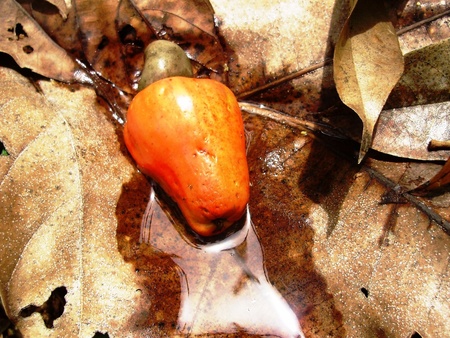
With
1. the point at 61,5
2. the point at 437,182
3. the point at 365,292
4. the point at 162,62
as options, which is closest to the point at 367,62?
the point at 437,182

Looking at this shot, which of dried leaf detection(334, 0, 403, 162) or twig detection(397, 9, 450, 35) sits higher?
dried leaf detection(334, 0, 403, 162)

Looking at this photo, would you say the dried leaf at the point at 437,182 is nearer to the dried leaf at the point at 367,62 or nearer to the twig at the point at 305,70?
the dried leaf at the point at 367,62

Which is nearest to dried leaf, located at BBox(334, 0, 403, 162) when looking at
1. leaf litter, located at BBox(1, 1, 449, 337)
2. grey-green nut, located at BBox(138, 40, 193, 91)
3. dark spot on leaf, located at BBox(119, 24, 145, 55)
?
leaf litter, located at BBox(1, 1, 449, 337)

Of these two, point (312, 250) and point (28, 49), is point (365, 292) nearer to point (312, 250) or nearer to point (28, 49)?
point (312, 250)

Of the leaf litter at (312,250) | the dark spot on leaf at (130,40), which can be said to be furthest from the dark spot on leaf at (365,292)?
the dark spot on leaf at (130,40)

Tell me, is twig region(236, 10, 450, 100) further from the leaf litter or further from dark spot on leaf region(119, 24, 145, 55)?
dark spot on leaf region(119, 24, 145, 55)
